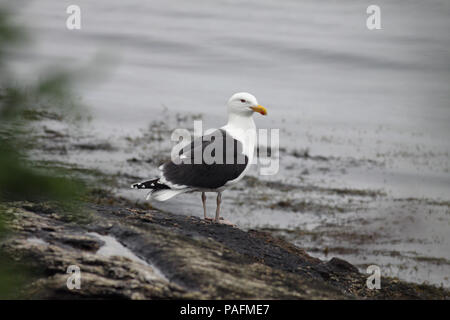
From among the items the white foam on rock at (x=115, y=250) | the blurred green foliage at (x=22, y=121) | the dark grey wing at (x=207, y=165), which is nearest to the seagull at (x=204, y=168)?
the dark grey wing at (x=207, y=165)

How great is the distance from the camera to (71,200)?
5.33 ft

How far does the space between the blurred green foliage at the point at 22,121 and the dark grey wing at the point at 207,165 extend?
16.0 ft

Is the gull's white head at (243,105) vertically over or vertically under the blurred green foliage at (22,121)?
over

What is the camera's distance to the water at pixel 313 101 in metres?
11.1

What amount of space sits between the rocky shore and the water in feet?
4.21

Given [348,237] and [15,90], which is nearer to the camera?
[15,90]

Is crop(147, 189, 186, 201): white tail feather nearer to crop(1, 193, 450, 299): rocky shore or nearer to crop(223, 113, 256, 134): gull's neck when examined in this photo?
crop(1, 193, 450, 299): rocky shore

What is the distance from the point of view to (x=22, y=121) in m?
1.57

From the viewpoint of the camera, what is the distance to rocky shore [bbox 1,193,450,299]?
3.99 m

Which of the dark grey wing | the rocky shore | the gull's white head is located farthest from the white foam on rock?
the gull's white head

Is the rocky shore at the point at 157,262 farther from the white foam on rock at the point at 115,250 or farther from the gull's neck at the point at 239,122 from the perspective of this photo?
the gull's neck at the point at 239,122

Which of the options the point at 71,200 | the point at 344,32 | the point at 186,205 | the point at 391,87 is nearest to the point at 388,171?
the point at 186,205
